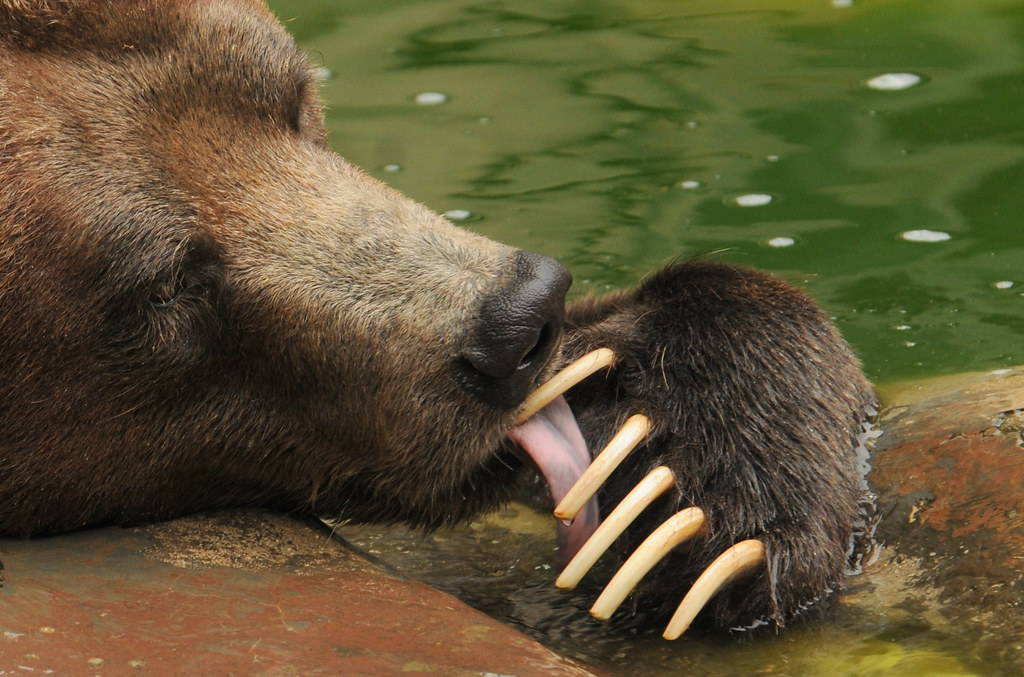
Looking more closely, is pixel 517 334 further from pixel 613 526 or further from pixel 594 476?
pixel 613 526

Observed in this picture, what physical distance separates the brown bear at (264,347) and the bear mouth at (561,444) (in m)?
0.06

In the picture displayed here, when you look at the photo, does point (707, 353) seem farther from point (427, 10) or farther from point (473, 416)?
point (427, 10)

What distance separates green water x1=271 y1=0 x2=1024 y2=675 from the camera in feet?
19.6

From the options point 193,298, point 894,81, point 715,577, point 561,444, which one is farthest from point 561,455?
point 894,81

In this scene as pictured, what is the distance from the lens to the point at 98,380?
A: 3.60 m

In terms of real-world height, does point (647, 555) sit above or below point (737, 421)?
below

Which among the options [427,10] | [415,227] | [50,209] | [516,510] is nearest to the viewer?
[50,209]

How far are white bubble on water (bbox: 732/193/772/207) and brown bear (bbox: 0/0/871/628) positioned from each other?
2853 mm

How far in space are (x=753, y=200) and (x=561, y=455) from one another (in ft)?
10.7

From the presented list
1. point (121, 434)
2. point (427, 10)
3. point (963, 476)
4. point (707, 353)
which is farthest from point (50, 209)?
point (427, 10)

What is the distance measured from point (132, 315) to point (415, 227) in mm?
717

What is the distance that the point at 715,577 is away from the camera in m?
3.48

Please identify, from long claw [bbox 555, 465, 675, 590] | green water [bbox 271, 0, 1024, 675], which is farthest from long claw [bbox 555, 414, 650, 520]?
green water [bbox 271, 0, 1024, 675]

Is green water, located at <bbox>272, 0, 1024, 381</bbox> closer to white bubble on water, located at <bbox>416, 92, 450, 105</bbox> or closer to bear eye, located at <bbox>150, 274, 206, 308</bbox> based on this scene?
white bubble on water, located at <bbox>416, 92, 450, 105</bbox>
